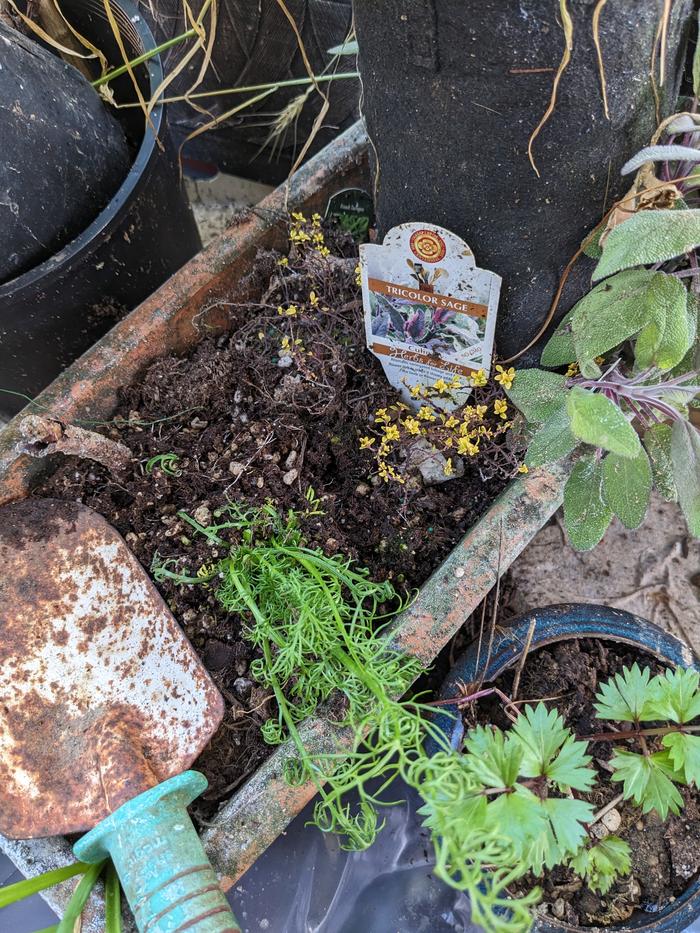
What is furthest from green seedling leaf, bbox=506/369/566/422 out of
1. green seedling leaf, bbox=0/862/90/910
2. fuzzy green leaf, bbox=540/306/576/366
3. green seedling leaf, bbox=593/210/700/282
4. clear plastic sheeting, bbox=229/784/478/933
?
green seedling leaf, bbox=0/862/90/910

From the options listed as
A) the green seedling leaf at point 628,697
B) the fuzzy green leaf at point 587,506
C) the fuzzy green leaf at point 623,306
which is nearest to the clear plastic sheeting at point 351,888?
the green seedling leaf at point 628,697

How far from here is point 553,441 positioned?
0.80 meters

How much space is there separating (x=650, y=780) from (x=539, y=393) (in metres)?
0.50

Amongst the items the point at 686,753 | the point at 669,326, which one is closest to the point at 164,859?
the point at 686,753

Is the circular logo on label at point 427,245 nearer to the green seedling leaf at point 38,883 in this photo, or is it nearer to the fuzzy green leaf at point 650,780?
the fuzzy green leaf at point 650,780

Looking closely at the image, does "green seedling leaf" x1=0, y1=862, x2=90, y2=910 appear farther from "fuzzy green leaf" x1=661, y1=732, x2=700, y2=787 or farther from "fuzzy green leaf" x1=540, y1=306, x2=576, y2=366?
"fuzzy green leaf" x1=540, y1=306, x2=576, y2=366

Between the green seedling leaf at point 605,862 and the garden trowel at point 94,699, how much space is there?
1.68 ft

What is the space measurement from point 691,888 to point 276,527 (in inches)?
29.3

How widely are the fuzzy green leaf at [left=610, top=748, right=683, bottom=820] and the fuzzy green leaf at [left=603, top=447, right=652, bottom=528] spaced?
0.95ft

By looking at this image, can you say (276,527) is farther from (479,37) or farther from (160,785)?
(479,37)

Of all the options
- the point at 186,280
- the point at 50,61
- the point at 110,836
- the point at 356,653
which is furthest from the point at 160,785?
the point at 50,61

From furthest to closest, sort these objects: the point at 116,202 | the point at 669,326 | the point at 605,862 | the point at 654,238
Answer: the point at 116,202, the point at 605,862, the point at 669,326, the point at 654,238

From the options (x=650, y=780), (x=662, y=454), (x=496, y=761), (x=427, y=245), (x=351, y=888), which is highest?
(x=427, y=245)

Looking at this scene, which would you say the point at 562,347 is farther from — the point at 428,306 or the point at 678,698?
the point at 678,698
